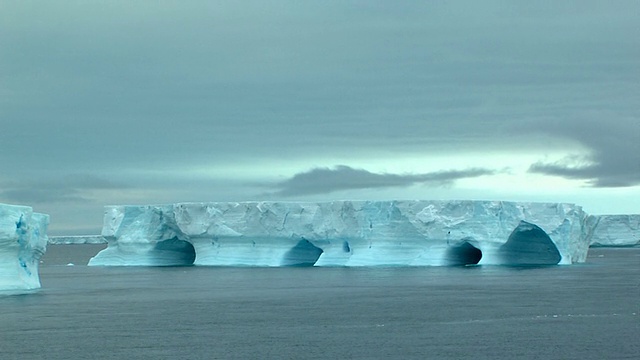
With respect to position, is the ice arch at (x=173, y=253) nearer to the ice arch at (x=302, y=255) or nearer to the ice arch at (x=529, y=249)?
the ice arch at (x=302, y=255)

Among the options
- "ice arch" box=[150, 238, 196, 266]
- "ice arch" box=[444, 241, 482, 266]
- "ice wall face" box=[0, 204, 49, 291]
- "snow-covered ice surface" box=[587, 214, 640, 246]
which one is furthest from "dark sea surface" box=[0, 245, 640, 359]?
"snow-covered ice surface" box=[587, 214, 640, 246]

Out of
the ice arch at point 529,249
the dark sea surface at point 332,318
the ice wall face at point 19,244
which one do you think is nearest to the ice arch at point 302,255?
the dark sea surface at point 332,318

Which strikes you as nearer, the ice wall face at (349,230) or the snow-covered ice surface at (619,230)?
the ice wall face at (349,230)

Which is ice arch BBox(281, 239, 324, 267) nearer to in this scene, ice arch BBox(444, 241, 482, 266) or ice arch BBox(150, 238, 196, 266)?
ice arch BBox(150, 238, 196, 266)

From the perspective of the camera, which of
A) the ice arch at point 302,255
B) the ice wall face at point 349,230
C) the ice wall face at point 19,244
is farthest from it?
the ice arch at point 302,255

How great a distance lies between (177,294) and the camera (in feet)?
99.3

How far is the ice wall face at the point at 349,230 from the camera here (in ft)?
118

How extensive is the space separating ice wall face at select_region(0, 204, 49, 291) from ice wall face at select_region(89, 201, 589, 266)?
1075cm

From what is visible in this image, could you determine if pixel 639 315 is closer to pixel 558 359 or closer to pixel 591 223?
pixel 558 359

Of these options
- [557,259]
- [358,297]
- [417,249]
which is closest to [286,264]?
[417,249]

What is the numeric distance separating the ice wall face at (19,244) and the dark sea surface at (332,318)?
2.29 ft

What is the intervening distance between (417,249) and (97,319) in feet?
56.6

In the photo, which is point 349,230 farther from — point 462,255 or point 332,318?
point 332,318

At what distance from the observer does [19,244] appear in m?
26.5
